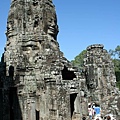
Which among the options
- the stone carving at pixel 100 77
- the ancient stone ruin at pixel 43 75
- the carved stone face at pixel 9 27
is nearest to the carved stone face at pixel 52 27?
the ancient stone ruin at pixel 43 75

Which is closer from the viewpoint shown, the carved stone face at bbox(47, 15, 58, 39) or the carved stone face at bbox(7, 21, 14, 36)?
the carved stone face at bbox(7, 21, 14, 36)

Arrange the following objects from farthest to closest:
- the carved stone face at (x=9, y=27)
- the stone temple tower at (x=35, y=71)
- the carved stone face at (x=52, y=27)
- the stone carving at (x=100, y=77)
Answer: the carved stone face at (x=52, y=27) < the carved stone face at (x=9, y=27) < the stone carving at (x=100, y=77) < the stone temple tower at (x=35, y=71)

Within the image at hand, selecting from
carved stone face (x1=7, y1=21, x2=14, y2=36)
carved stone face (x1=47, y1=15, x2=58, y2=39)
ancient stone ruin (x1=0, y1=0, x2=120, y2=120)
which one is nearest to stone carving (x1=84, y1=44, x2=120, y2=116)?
ancient stone ruin (x1=0, y1=0, x2=120, y2=120)

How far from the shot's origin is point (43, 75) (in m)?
11.9

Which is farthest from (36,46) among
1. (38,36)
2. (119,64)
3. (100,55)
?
(119,64)

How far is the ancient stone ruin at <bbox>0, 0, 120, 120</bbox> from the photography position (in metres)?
11.1

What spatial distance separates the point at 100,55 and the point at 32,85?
5.16 m

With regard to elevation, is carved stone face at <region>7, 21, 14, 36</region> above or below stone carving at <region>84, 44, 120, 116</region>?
above

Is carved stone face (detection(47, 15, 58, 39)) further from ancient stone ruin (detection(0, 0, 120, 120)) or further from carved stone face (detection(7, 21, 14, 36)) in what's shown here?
carved stone face (detection(7, 21, 14, 36))

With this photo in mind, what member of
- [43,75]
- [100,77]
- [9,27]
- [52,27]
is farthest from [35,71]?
[100,77]

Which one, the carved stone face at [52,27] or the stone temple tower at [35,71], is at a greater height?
the carved stone face at [52,27]

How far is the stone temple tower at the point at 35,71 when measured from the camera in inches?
435

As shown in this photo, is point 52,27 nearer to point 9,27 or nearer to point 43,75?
point 9,27

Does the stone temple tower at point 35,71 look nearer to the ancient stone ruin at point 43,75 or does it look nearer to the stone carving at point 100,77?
the ancient stone ruin at point 43,75
